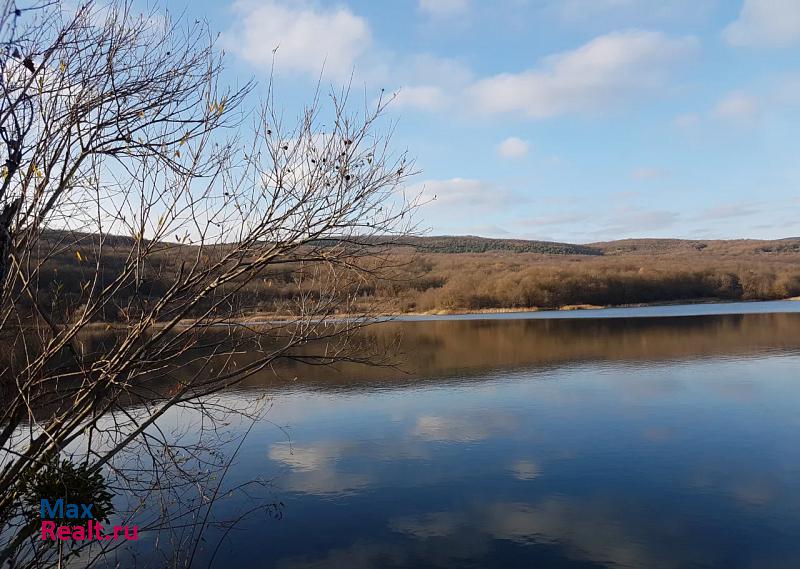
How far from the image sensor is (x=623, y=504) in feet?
25.9

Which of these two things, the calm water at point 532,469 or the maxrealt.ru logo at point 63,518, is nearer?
the maxrealt.ru logo at point 63,518

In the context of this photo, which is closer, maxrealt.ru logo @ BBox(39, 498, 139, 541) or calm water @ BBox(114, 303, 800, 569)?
maxrealt.ru logo @ BBox(39, 498, 139, 541)

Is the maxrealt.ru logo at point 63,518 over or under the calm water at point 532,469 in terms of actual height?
over

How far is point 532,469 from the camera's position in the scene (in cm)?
930

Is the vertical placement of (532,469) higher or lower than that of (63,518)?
lower

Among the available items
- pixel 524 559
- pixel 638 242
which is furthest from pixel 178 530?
pixel 638 242

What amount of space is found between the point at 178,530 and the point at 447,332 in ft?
88.5

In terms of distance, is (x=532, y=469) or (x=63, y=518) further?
(x=532, y=469)

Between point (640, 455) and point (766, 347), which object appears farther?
point (766, 347)

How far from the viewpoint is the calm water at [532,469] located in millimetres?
6898

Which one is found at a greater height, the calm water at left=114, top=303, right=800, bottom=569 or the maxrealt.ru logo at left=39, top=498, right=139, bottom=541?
the maxrealt.ru logo at left=39, top=498, right=139, bottom=541

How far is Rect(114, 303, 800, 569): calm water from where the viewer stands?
690cm

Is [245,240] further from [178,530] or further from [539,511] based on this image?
[539,511]

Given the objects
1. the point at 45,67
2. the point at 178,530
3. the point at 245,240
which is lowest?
the point at 178,530
